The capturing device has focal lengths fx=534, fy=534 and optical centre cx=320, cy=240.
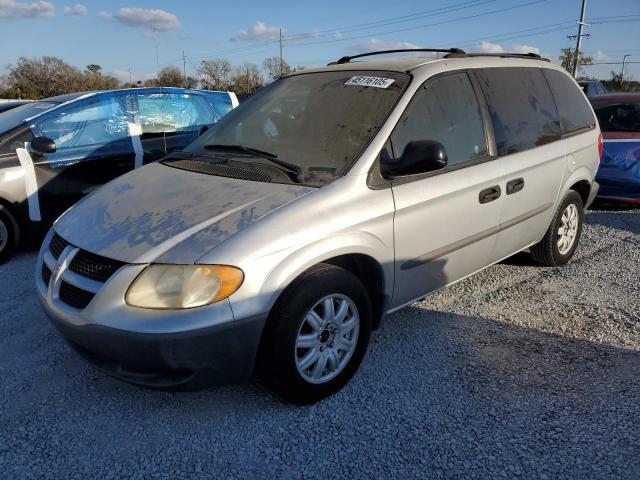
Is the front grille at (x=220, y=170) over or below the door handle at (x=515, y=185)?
over

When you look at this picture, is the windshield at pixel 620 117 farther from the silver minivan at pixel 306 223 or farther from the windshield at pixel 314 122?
the windshield at pixel 314 122

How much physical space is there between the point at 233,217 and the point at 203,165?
0.89 m

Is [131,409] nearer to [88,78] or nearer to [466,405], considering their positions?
[466,405]

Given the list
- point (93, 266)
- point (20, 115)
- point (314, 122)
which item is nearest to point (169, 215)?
point (93, 266)

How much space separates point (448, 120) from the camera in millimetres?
3445

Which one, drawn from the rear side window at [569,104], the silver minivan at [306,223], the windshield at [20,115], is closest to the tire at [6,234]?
the windshield at [20,115]

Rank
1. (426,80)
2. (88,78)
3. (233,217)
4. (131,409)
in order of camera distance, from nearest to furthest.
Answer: (233,217) → (131,409) → (426,80) → (88,78)

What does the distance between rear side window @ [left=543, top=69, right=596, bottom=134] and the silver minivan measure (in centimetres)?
20

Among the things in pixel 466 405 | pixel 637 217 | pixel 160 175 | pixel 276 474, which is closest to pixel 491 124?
pixel 466 405

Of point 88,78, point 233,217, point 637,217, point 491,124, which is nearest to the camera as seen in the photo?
point 233,217

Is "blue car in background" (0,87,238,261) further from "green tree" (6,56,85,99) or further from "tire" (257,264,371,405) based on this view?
"green tree" (6,56,85,99)

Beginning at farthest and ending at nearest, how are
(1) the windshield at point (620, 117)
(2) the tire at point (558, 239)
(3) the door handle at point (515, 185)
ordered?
(1) the windshield at point (620, 117) < (2) the tire at point (558, 239) < (3) the door handle at point (515, 185)

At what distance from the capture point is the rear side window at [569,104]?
175 inches

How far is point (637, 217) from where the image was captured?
6.75 meters
